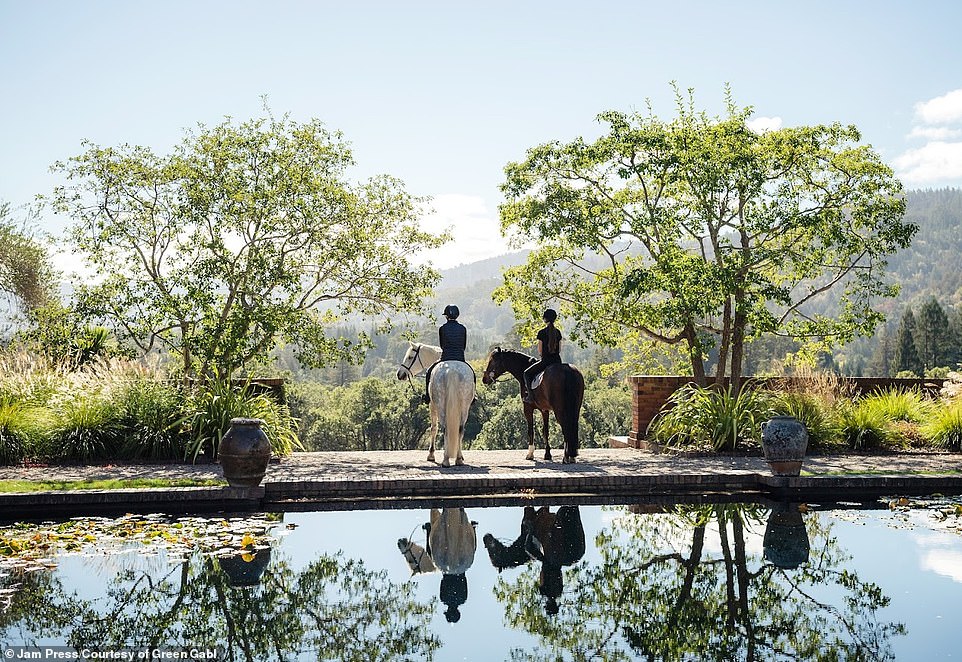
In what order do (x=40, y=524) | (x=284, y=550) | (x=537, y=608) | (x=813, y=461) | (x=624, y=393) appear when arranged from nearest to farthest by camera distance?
(x=537, y=608), (x=284, y=550), (x=40, y=524), (x=813, y=461), (x=624, y=393)

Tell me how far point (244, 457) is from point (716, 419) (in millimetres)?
6940

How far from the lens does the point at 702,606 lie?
5.63 meters

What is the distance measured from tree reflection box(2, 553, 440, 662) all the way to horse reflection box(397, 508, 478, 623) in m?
0.26

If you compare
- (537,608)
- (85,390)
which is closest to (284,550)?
(537,608)

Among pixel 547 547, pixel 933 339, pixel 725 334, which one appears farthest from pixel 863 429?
pixel 933 339

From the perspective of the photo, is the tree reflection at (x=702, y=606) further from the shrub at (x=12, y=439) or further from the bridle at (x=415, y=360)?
the shrub at (x=12, y=439)

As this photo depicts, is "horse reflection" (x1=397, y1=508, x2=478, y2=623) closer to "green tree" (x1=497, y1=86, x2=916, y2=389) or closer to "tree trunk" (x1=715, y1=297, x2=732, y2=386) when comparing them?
"green tree" (x1=497, y1=86, x2=916, y2=389)

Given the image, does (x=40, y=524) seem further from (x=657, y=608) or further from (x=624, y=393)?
(x=624, y=393)

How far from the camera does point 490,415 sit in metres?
56.1

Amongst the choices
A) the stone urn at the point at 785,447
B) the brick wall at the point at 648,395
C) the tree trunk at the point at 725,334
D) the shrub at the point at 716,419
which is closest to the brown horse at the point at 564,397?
the shrub at the point at 716,419

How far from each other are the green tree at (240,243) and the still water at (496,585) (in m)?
5.08

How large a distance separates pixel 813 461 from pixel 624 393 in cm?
5042

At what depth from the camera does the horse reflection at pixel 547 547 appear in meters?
6.20

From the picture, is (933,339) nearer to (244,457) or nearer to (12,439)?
(12,439)
